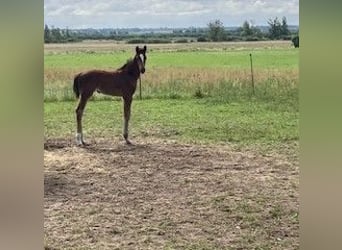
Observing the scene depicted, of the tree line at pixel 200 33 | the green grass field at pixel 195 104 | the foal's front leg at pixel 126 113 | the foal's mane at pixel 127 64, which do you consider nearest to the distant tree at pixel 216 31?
the tree line at pixel 200 33

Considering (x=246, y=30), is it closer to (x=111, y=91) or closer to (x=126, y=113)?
(x=126, y=113)

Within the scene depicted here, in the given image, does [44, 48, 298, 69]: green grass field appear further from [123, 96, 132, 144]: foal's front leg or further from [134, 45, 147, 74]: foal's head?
[123, 96, 132, 144]: foal's front leg

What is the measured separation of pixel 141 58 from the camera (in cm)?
245

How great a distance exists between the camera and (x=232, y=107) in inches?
128

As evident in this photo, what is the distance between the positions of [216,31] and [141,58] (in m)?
1.00

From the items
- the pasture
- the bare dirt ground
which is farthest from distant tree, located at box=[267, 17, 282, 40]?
the bare dirt ground

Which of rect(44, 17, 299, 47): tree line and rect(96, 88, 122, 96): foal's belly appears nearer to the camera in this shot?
rect(44, 17, 299, 47): tree line

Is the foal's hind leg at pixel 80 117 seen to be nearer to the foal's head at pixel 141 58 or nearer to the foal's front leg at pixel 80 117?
the foal's front leg at pixel 80 117

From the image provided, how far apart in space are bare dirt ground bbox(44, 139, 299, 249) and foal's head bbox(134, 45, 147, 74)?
0.49m

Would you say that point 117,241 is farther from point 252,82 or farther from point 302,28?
point 252,82

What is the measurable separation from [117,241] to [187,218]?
32 cm

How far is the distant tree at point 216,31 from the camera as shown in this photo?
148 centimetres

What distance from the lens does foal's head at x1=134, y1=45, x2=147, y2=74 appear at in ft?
7.81
